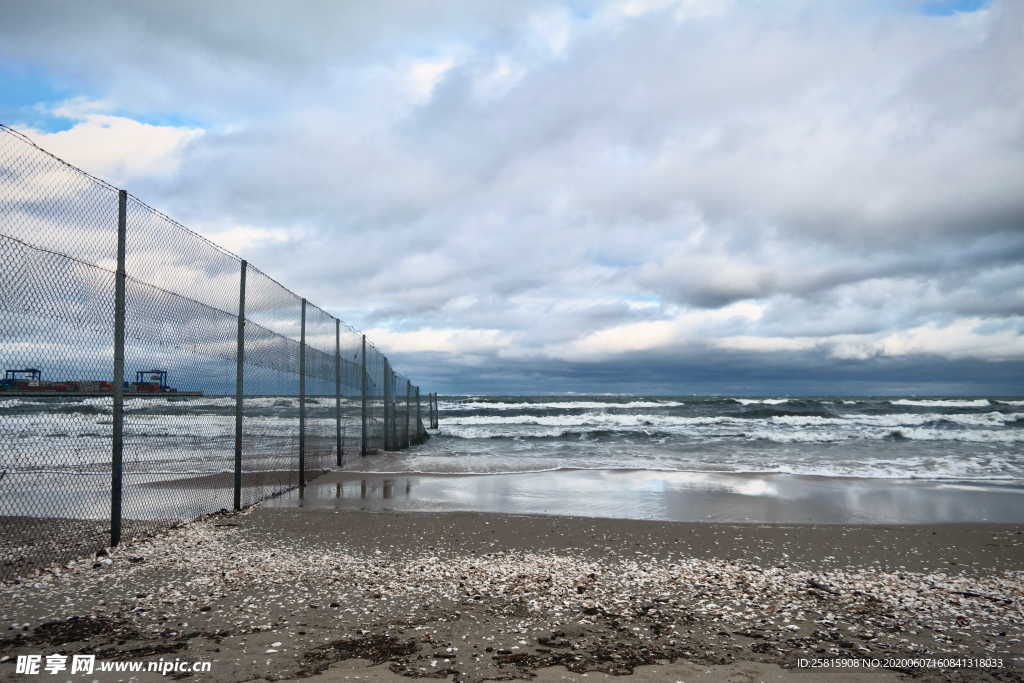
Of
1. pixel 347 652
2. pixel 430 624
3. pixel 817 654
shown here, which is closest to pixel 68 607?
pixel 347 652

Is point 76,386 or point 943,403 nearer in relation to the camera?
point 76,386

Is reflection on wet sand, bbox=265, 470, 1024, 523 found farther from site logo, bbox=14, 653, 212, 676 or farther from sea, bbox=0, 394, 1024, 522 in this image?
site logo, bbox=14, 653, 212, 676

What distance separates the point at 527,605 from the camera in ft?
14.4

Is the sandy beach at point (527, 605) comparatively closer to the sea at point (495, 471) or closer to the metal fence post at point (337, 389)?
the sea at point (495, 471)

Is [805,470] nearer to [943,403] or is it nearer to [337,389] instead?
[337,389]

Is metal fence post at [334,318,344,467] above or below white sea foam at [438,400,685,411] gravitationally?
above

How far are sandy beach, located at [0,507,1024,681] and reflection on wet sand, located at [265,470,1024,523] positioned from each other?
185 cm

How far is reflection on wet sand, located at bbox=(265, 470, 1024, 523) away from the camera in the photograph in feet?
28.3

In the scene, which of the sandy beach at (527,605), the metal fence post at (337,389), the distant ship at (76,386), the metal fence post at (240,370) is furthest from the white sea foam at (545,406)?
the distant ship at (76,386)

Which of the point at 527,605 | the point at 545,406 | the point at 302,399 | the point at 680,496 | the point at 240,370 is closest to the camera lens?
the point at 527,605

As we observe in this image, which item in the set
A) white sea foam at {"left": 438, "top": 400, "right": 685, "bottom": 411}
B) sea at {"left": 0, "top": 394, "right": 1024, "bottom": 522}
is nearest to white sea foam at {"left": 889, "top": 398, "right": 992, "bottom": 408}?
white sea foam at {"left": 438, "top": 400, "right": 685, "bottom": 411}

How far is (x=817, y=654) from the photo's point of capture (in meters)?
3.64

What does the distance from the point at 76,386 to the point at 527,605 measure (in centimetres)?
362

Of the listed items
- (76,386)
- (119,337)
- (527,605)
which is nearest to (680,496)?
(527,605)
